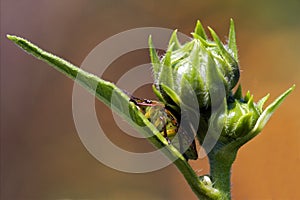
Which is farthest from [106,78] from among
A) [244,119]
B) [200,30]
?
[244,119]

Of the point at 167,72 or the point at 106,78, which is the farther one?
the point at 106,78

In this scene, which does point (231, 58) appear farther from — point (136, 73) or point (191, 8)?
point (191, 8)

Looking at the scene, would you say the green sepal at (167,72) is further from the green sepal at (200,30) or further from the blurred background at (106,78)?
the blurred background at (106,78)

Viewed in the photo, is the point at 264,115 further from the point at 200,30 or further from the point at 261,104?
the point at 200,30

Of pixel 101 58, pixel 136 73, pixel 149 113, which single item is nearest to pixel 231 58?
pixel 149 113

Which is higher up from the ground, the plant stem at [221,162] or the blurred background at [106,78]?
the plant stem at [221,162]

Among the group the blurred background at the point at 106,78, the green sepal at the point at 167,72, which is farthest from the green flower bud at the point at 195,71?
the blurred background at the point at 106,78
